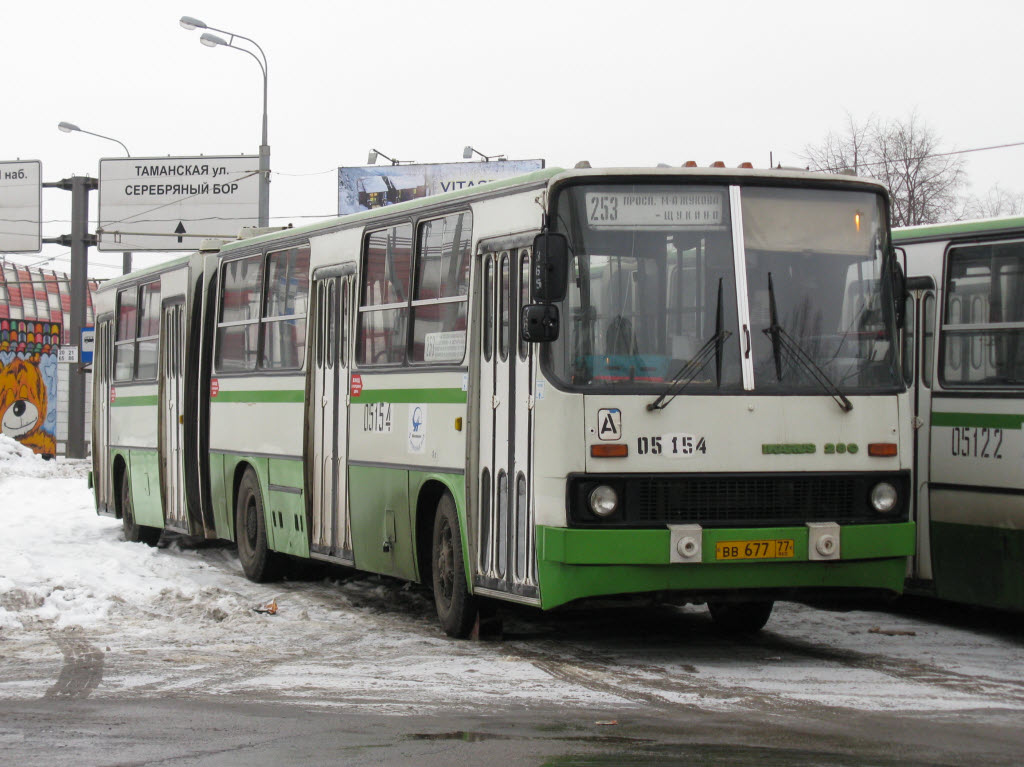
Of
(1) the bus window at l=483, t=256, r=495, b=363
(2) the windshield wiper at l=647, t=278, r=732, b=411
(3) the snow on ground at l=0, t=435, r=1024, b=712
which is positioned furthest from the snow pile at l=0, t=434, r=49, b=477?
(2) the windshield wiper at l=647, t=278, r=732, b=411

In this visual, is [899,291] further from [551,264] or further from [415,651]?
[415,651]

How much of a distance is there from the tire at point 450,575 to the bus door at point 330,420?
1759mm

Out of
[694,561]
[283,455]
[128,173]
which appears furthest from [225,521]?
[128,173]

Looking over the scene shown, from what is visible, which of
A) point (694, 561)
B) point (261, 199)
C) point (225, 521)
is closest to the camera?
point (694, 561)

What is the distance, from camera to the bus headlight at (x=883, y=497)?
9.86 m

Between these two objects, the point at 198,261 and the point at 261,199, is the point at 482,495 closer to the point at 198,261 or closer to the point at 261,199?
the point at 198,261

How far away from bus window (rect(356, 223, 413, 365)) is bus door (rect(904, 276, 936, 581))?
3.56 m

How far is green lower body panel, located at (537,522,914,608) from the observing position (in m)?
9.38

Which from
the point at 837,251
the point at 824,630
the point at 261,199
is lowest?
the point at 824,630

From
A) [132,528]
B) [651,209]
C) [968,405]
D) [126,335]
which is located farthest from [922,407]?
[126,335]

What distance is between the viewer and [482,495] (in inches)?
417

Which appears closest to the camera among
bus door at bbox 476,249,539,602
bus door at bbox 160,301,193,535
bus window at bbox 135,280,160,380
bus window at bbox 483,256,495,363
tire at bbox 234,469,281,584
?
bus door at bbox 476,249,539,602

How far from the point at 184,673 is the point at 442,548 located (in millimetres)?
2274

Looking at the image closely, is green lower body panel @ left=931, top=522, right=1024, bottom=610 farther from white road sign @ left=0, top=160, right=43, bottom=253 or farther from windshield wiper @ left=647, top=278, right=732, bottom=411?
white road sign @ left=0, top=160, right=43, bottom=253
